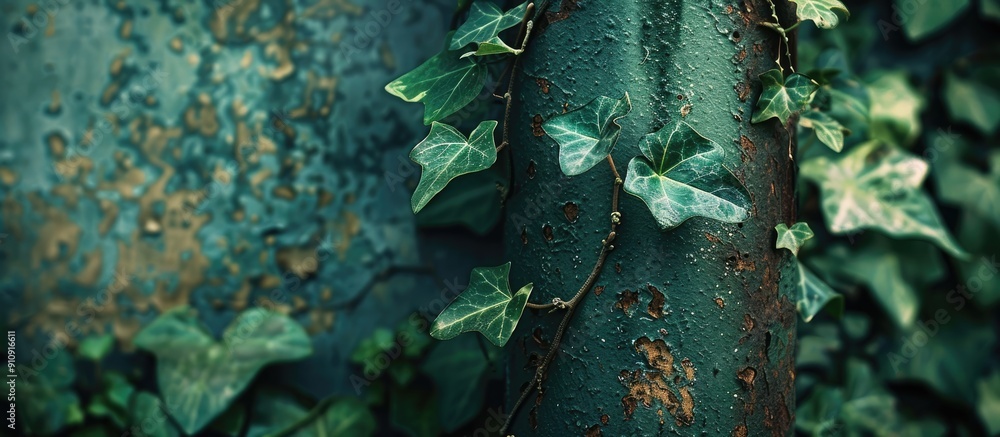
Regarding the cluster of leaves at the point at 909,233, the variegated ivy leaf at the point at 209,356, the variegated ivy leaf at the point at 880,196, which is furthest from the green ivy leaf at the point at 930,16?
the variegated ivy leaf at the point at 209,356

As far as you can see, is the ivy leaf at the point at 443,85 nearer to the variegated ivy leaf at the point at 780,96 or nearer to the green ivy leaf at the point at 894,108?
the variegated ivy leaf at the point at 780,96

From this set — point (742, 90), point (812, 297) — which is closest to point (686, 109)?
point (742, 90)

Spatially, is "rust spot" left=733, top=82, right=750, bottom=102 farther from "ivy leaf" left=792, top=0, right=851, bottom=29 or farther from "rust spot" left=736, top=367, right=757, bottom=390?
"rust spot" left=736, top=367, right=757, bottom=390

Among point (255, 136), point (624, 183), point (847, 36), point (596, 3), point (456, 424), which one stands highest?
point (596, 3)

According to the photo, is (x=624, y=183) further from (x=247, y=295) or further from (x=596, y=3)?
(x=247, y=295)

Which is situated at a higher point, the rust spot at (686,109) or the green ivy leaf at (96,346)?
the rust spot at (686,109)

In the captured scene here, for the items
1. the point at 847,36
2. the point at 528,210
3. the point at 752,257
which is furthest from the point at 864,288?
the point at 528,210
